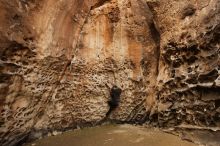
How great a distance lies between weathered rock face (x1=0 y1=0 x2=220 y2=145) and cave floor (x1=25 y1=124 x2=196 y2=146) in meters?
0.21

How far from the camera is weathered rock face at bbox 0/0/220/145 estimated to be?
12.6 ft

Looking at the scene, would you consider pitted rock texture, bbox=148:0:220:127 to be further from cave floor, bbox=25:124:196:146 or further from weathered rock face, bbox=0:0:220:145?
cave floor, bbox=25:124:196:146

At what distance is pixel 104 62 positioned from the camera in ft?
16.6

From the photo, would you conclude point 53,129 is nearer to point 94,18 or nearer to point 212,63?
point 94,18

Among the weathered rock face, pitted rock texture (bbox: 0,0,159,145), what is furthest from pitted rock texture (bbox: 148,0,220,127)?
pitted rock texture (bbox: 0,0,159,145)

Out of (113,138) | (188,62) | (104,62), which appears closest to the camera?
(113,138)

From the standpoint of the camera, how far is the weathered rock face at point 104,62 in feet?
12.6

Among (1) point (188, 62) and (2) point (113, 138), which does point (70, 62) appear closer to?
(2) point (113, 138)

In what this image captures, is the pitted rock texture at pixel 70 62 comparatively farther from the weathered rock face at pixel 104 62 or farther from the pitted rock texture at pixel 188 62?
the pitted rock texture at pixel 188 62

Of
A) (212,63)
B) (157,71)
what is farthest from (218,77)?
(157,71)

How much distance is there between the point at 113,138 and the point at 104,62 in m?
1.37

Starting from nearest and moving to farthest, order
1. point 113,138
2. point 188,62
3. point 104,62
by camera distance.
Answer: point 113,138, point 188,62, point 104,62

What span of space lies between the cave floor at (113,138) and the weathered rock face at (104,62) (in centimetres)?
21

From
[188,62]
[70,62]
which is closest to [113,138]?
[70,62]
